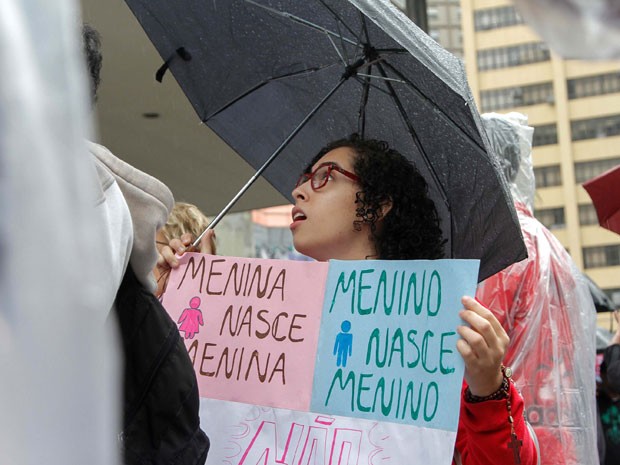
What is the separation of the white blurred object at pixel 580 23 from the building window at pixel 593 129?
66.6 meters

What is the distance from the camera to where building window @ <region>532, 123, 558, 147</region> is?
2628 inches

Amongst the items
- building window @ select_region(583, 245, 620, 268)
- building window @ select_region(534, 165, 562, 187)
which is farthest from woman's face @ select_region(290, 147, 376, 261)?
building window @ select_region(583, 245, 620, 268)

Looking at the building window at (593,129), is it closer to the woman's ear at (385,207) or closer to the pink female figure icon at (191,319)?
the woman's ear at (385,207)

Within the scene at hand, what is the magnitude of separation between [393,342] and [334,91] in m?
1.01

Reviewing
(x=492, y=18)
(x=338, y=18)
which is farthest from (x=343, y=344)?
(x=492, y=18)

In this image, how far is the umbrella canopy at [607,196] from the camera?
402 centimetres

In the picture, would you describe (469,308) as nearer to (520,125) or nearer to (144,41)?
(520,125)

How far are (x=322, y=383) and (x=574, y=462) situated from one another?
1.42 m

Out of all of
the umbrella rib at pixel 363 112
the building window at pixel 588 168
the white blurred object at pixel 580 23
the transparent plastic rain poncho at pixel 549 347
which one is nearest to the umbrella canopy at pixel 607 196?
the transparent plastic rain poncho at pixel 549 347

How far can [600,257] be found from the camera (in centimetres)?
7156

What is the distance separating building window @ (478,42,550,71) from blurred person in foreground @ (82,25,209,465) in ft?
232

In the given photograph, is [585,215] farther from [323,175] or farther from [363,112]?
[323,175]

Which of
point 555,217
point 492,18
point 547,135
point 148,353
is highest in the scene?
point 492,18

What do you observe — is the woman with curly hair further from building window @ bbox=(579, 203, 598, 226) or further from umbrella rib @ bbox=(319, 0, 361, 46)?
building window @ bbox=(579, 203, 598, 226)
